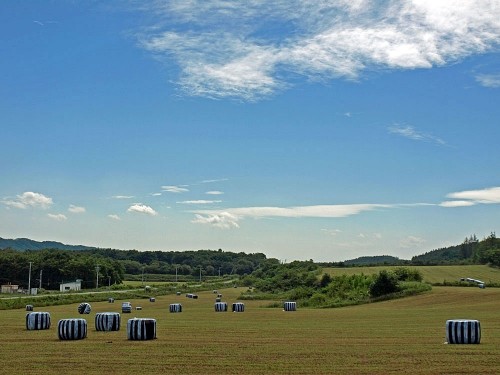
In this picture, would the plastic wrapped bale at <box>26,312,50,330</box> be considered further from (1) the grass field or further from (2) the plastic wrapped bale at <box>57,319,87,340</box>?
(1) the grass field

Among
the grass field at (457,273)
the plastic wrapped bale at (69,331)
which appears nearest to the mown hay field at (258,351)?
the plastic wrapped bale at (69,331)

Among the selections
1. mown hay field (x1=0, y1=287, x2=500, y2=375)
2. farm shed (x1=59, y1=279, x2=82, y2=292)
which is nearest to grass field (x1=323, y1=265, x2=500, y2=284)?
mown hay field (x1=0, y1=287, x2=500, y2=375)

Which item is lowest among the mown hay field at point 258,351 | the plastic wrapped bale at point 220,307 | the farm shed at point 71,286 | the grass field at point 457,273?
the mown hay field at point 258,351

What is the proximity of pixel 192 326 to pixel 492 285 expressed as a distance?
220ft

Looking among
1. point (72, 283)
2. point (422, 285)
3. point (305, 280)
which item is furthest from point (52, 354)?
point (72, 283)

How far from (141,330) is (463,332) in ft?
52.8

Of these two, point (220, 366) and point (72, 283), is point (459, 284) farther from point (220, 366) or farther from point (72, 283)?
point (72, 283)

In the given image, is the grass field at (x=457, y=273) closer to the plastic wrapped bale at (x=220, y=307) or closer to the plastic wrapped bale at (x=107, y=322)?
the plastic wrapped bale at (x=220, y=307)

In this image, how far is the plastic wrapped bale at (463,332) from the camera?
31.1m

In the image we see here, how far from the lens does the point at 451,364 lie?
80.6 feet

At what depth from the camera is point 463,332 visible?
3127cm

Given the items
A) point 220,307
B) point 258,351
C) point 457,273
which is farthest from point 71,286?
point 258,351

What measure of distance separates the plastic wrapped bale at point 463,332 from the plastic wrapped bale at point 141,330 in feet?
49.8

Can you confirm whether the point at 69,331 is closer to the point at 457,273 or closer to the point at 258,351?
the point at 258,351
